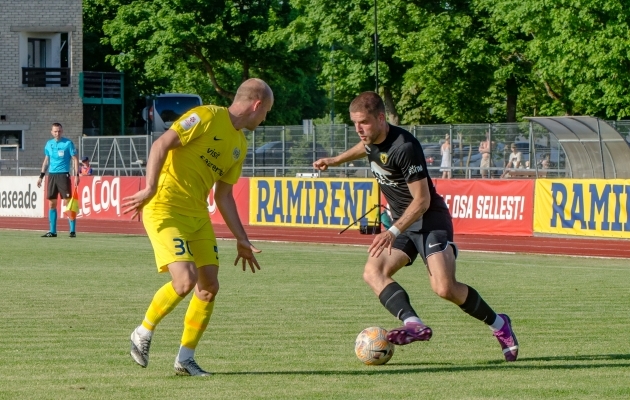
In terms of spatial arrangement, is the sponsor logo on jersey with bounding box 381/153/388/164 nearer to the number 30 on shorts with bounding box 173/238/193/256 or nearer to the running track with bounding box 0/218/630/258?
the number 30 on shorts with bounding box 173/238/193/256

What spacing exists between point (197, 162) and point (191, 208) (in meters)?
0.31

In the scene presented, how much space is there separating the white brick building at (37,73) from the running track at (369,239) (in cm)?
2193

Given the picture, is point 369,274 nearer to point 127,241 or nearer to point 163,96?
point 127,241

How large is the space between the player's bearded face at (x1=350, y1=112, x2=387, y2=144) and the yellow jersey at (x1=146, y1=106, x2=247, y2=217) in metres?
0.90

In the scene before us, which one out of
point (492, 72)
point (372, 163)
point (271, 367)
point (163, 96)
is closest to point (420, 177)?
point (372, 163)

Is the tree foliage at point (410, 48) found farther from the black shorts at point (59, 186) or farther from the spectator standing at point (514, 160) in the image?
the black shorts at point (59, 186)

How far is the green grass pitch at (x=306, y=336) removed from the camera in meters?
7.55

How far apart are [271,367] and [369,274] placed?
1.12 metres

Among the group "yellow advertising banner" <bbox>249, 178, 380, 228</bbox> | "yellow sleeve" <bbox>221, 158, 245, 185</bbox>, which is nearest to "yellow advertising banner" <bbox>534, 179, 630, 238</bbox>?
"yellow advertising banner" <bbox>249, 178, 380, 228</bbox>

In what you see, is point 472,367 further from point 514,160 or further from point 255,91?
point 514,160

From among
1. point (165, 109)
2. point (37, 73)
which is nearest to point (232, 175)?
point (37, 73)

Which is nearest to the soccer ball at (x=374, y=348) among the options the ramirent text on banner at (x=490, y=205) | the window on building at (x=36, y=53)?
the ramirent text on banner at (x=490, y=205)

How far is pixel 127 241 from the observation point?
24750 mm

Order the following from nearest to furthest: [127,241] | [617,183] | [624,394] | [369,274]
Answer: [624,394] < [369,274] < [617,183] < [127,241]
